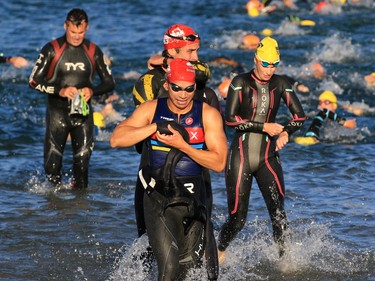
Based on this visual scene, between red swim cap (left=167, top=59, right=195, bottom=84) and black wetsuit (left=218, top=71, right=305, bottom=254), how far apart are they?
6.33 feet

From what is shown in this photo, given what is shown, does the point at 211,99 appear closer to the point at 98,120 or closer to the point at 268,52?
the point at 268,52

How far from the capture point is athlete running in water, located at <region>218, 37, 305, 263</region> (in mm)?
9547

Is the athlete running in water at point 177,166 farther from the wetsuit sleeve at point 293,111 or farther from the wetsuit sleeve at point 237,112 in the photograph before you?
the wetsuit sleeve at point 293,111

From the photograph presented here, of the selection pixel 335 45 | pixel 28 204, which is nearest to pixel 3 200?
pixel 28 204

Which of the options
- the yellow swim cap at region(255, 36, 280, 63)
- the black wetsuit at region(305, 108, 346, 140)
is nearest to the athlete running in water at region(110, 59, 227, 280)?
the yellow swim cap at region(255, 36, 280, 63)

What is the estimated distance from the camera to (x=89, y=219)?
11.6 m

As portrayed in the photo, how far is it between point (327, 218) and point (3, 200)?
4078 mm

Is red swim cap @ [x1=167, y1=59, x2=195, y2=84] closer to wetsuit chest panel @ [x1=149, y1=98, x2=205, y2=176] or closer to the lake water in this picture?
wetsuit chest panel @ [x1=149, y1=98, x2=205, y2=176]

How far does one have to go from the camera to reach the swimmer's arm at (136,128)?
7.46 metres

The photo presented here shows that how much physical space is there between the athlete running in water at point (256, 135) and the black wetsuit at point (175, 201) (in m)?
1.87

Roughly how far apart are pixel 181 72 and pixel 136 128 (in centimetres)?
56

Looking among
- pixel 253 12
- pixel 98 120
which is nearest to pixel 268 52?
pixel 98 120

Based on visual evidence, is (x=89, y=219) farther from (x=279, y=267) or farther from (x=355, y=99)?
(x=355, y=99)

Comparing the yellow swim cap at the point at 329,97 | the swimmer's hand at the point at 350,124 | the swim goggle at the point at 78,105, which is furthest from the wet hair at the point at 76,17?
the yellow swim cap at the point at 329,97
